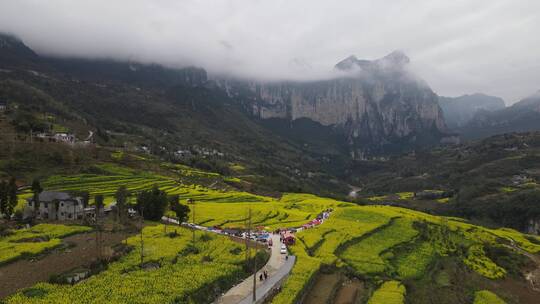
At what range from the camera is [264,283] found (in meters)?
43.2

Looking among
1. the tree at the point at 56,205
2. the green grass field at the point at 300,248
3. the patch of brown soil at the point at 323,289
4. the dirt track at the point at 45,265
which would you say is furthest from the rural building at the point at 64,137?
the patch of brown soil at the point at 323,289

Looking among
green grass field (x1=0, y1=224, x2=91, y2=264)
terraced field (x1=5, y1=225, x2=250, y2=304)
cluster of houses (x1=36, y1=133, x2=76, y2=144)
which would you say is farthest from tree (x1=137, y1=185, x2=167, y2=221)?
cluster of houses (x1=36, y1=133, x2=76, y2=144)

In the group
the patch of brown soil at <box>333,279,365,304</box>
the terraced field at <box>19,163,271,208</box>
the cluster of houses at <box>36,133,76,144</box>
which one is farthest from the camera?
the cluster of houses at <box>36,133,76,144</box>

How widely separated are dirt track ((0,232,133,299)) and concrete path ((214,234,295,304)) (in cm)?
1529

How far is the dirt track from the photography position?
35.8 metres

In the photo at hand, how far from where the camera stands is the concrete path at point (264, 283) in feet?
126

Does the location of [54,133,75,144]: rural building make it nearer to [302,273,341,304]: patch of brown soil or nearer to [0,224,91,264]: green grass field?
[0,224,91,264]: green grass field

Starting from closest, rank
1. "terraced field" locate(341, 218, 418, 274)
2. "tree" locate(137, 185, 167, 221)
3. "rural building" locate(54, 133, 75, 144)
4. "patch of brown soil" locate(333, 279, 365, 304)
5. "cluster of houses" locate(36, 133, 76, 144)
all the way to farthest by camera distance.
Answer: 1. "patch of brown soil" locate(333, 279, 365, 304)
2. "terraced field" locate(341, 218, 418, 274)
3. "tree" locate(137, 185, 167, 221)
4. "cluster of houses" locate(36, 133, 76, 144)
5. "rural building" locate(54, 133, 75, 144)

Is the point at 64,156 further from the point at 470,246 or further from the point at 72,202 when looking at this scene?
the point at 470,246

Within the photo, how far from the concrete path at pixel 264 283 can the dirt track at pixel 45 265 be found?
50.2 ft

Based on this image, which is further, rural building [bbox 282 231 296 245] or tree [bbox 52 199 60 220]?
tree [bbox 52 199 60 220]

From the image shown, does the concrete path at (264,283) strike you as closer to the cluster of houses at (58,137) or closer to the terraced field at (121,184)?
the terraced field at (121,184)

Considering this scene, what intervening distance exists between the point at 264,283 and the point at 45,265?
2188cm

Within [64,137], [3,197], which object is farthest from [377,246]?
[64,137]
